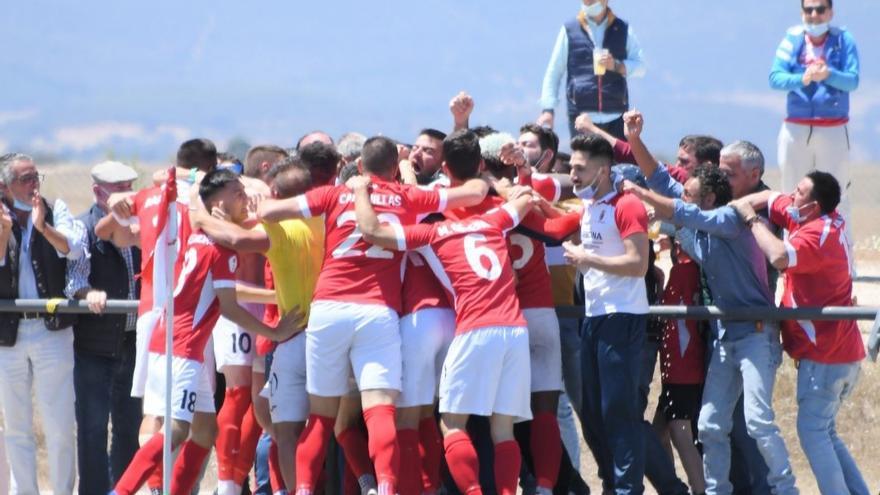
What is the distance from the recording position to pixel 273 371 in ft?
32.2

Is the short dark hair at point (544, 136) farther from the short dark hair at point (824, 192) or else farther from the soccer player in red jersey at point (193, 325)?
the soccer player in red jersey at point (193, 325)

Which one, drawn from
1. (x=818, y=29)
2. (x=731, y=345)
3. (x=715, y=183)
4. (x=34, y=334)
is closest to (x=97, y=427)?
(x=34, y=334)

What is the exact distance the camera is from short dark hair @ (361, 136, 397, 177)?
9.82m

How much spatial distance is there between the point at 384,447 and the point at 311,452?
49 cm

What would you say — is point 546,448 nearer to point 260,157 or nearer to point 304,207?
point 304,207

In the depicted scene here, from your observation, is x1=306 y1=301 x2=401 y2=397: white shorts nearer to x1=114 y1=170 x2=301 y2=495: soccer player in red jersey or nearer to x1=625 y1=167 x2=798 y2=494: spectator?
x1=114 y1=170 x2=301 y2=495: soccer player in red jersey

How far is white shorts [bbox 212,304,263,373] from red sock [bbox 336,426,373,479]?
0.90m

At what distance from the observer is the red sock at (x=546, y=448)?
32.2 ft

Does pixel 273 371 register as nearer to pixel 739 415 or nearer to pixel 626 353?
pixel 626 353

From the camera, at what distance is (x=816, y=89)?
13297mm

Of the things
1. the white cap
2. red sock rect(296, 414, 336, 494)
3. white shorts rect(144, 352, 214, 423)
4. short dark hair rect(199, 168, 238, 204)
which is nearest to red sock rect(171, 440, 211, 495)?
white shorts rect(144, 352, 214, 423)

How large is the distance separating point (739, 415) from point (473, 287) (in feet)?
6.79

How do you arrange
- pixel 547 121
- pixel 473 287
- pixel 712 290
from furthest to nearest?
pixel 547 121 < pixel 712 290 < pixel 473 287

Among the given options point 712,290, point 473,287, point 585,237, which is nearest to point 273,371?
point 473,287
